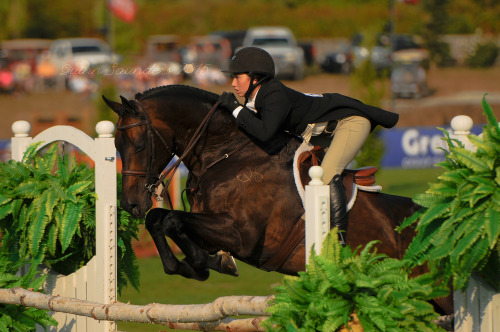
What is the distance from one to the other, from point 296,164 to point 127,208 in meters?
1.10

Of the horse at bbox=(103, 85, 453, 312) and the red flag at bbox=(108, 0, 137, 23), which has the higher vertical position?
the red flag at bbox=(108, 0, 137, 23)

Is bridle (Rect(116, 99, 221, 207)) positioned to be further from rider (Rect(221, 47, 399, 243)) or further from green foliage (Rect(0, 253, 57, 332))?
green foliage (Rect(0, 253, 57, 332))

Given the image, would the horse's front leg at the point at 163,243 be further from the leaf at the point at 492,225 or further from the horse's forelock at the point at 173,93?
the leaf at the point at 492,225

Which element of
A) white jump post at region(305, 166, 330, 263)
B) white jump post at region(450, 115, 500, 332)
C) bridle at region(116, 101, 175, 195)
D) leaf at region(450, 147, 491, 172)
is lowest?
white jump post at region(450, 115, 500, 332)

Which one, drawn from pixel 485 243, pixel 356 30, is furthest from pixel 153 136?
pixel 356 30

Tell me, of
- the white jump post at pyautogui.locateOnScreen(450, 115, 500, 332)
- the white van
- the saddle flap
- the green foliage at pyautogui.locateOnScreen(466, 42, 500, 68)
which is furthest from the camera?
the green foliage at pyautogui.locateOnScreen(466, 42, 500, 68)

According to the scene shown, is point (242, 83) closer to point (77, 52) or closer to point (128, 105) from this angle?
point (128, 105)

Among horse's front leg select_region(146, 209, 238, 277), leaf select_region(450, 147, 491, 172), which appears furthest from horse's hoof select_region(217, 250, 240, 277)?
leaf select_region(450, 147, 491, 172)

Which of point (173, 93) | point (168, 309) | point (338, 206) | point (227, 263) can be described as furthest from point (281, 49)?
point (168, 309)

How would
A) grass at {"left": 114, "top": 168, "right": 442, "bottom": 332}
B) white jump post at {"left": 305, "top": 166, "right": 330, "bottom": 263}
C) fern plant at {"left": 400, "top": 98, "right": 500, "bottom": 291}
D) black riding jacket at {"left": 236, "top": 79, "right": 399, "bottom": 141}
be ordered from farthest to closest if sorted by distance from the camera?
grass at {"left": 114, "top": 168, "right": 442, "bottom": 332} < black riding jacket at {"left": 236, "top": 79, "right": 399, "bottom": 141} < white jump post at {"left": 305, "top": 166, "right": 330, "bottom": 263} < fern plant at {"left": 400, "top": 98, "right": 500, "bottom": 291}

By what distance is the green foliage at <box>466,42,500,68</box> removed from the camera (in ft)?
129

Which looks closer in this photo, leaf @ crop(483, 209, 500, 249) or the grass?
leaf @ crop(483, 209, 500, 249)

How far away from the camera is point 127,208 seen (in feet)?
17.3

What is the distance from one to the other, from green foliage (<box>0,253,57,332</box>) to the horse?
2.63 feet
